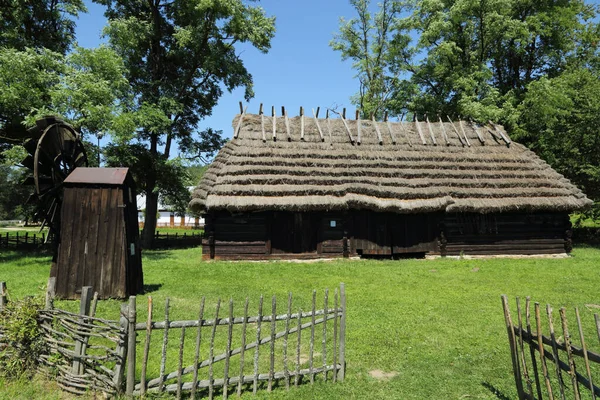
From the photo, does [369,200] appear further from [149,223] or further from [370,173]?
[149,223]

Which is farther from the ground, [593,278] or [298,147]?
[298,147]

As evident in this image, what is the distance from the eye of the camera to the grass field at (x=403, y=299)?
5.16 m

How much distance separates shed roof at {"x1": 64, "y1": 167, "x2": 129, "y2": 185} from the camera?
908 cm

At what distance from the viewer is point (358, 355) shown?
19.9 feet

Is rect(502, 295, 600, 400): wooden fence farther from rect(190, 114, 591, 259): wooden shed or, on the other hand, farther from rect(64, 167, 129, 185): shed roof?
rect(190, 114, 591, 259): wooden shed

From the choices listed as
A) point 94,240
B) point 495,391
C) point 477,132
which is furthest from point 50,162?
point 477,132

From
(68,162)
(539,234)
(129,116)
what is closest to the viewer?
(68,162)

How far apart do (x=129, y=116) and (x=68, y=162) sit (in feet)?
22.0

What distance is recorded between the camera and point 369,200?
→ 1595 cm

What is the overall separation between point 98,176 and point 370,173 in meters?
11.6

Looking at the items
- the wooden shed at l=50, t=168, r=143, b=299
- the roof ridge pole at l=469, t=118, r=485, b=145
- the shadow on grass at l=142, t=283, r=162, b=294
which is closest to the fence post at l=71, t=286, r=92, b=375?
the wooden shed at l=50, t=168, r=143, b=299

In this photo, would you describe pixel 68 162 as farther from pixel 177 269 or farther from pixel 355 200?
pixel 355 200

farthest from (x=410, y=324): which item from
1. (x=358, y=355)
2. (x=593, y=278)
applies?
(x=593, y=278)

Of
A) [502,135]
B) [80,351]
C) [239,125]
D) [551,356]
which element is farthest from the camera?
[502,135]
